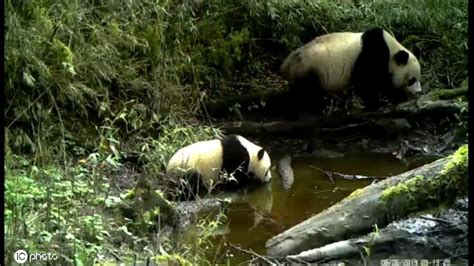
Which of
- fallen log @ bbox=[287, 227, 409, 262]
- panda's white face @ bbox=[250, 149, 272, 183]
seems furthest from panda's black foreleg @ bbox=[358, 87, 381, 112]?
fallen log @ bbox=[287, 227, 409, 262]

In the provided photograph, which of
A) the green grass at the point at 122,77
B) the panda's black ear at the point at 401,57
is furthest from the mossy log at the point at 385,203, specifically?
the panda's black ear at the point at 401,57

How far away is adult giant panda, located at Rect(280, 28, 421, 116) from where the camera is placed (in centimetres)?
626

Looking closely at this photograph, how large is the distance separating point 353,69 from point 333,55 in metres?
0.25

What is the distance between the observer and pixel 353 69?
6402 millimetres

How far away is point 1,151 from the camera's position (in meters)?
2.35

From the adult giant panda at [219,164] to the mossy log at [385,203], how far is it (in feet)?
3.56

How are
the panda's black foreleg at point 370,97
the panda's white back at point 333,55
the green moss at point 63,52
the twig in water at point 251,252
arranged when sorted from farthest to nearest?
the panda's black foreleg at point 370,97, the panda's white back at point 333,55, the green moss at point 63,52, the twig in water at point 251,252

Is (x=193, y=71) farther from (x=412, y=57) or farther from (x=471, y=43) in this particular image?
(x=471, y=43)

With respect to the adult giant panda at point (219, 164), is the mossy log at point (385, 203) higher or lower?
higher

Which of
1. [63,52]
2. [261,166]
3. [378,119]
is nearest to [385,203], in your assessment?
[261,166]

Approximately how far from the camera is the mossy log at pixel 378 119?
19.6ft

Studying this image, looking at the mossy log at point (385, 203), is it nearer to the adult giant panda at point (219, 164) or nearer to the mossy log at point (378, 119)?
the adult giant panda at point (219, 164)

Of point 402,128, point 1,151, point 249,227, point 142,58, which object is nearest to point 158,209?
point 249,227

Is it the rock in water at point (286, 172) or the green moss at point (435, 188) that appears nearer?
the green moss at point (435, 188)
